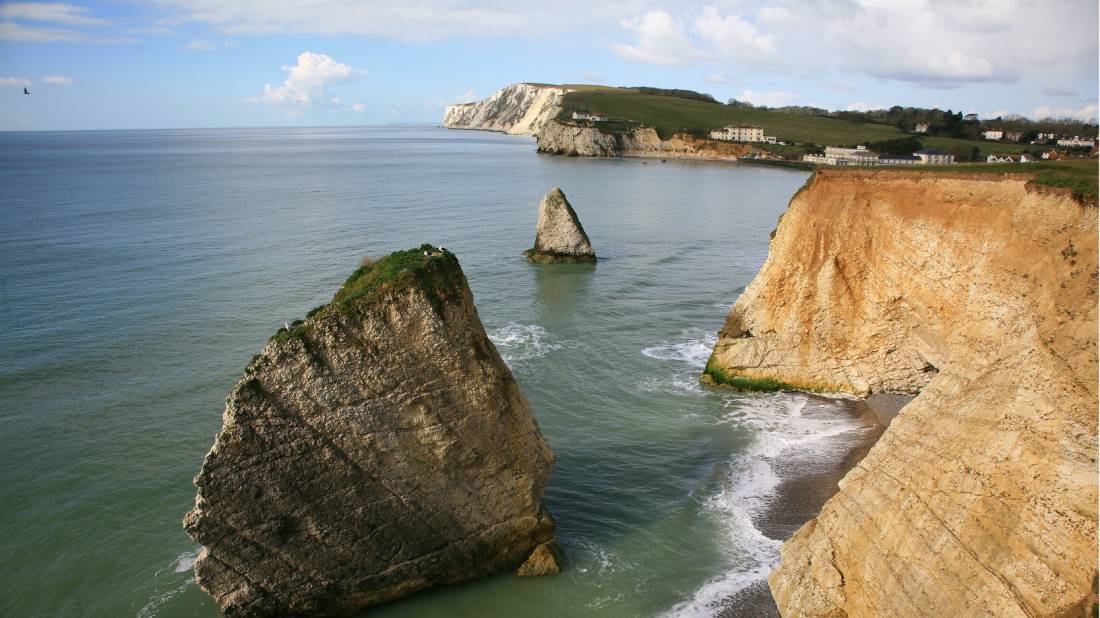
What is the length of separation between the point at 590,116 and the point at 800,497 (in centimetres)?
16911

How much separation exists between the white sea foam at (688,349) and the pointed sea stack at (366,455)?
15332 mm

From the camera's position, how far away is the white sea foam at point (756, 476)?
47.6 feet

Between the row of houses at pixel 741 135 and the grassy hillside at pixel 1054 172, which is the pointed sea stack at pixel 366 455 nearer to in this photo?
the grassy hillside at pixel 1054 172

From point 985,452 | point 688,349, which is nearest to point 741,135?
point 688,349

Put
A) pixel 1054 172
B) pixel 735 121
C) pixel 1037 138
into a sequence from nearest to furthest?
pixel 1054 172
pixel 1037 138
pixel 735 121

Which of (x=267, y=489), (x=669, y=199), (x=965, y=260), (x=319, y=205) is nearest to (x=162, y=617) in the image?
(x=267, y=489)

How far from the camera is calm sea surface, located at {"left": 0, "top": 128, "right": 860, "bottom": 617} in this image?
15086 millimetres

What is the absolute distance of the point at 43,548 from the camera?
1594 cm

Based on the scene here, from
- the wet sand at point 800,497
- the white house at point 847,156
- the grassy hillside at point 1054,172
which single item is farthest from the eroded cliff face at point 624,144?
the wet sand at point 800,497

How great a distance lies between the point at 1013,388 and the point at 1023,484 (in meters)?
1.68

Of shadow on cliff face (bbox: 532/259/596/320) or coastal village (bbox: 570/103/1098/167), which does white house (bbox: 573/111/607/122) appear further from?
shadow on cliff face (bbox: 532/259/596/320)

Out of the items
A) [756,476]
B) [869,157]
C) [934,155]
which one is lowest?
[756,476]

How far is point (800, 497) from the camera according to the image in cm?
1783

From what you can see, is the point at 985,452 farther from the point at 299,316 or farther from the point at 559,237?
the point at 559,237
